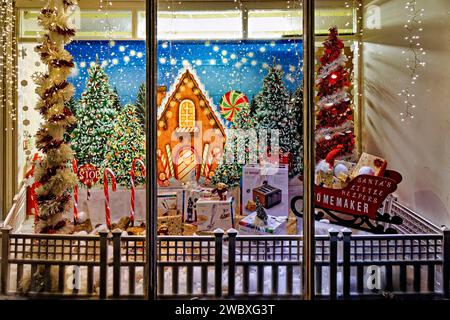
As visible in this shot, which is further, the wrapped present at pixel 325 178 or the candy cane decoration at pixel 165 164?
the candy cane decoration at pixel 165 164

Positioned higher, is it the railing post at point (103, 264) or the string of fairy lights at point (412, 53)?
the string of fairy lights at point (412, 53)

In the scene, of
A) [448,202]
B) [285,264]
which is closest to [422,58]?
[448,202]

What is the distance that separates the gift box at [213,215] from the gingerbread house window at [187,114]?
1.08 m

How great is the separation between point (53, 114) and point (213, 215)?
1942 millimetres

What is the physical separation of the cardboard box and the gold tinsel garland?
2.05 m

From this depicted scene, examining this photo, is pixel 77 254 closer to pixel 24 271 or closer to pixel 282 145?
pixel 24 271

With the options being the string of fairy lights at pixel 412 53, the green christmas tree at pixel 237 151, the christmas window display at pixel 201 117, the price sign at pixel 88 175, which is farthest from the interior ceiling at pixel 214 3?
the price sign at pixel 88 175

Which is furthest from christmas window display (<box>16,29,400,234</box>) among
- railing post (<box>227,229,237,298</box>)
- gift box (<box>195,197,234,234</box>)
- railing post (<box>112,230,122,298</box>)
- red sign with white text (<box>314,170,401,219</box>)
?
railing post (<box>227,229,237,298</box>)

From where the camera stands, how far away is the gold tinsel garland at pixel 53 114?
3020 mm

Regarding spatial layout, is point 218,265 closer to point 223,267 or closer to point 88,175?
point 223,267

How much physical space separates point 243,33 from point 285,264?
3069mm

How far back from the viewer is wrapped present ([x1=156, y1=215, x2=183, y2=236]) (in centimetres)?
407

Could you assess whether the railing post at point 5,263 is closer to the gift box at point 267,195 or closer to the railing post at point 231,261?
the railing post at point 231,261

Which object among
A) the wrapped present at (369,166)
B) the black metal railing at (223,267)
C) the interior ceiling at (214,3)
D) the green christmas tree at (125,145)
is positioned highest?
the interior ceiling at (214,3)
